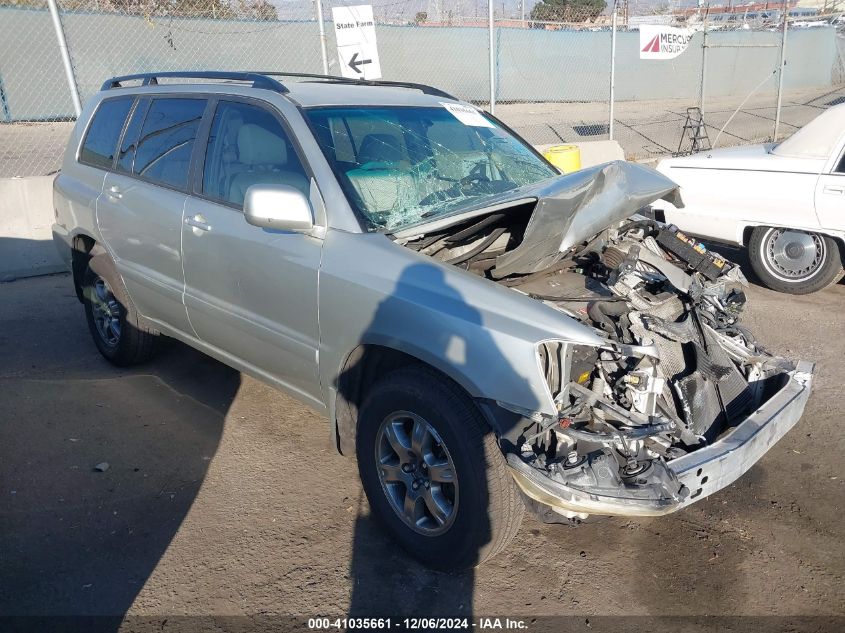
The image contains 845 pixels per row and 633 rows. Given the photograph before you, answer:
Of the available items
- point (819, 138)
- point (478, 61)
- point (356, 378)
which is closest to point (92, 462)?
point (356, 378)

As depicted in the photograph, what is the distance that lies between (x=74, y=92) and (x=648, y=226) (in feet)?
19.4

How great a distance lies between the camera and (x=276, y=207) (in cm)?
311

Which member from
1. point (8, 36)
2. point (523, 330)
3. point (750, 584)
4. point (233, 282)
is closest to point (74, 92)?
point (233, 282)

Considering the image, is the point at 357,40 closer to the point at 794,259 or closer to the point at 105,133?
the point at 105,133

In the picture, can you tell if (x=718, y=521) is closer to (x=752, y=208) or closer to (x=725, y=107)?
(x=752, y=208)

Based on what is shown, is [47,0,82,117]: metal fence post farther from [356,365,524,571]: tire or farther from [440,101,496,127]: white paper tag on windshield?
[356,365,524,571]: tire

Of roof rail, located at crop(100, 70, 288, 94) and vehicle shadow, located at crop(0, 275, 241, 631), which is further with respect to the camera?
roof rail, located at crop(100, 70, 288, 94)

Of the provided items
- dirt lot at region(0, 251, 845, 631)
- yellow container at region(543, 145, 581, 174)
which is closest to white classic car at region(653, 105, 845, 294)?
yellow container at region(543, 145, 581, 174)

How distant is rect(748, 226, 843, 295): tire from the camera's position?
6.19 m

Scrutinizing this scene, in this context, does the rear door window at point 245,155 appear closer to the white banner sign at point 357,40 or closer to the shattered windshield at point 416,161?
the shattered windshield at point 416,161

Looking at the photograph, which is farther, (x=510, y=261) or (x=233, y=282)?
(x=233, y=282)

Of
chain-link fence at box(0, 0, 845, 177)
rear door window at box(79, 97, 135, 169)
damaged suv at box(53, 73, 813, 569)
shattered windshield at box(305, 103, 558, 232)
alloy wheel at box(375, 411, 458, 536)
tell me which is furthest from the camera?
chain-link fence at box(0, 0, 845, 177)

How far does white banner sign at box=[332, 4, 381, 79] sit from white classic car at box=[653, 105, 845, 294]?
3662 millimetres

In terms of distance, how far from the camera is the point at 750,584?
301 cm
